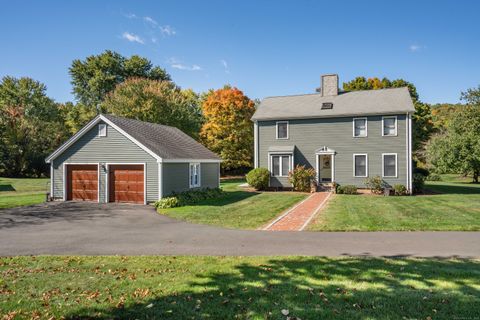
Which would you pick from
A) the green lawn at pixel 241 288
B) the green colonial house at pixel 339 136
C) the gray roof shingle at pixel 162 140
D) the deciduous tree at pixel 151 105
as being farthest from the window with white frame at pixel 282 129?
the green lawn at pixel 241 288

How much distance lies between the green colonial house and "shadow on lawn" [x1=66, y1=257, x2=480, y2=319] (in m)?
19.1

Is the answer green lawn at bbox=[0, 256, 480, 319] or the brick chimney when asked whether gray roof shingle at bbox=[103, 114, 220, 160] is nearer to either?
the brick chimney

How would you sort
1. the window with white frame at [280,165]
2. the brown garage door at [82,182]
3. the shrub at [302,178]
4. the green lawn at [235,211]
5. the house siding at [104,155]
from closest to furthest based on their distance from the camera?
the green lawn at [235,211] < the house siding at [104,155] < the brown garage door at [82,182] < the shrub at [302,178] < the window with white frame at [280,165]

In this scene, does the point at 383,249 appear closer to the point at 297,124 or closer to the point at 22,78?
the point at 297,124

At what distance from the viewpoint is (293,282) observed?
6406mm

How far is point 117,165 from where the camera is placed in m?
20.8

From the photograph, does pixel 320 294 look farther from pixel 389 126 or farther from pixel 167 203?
pixel 389 126

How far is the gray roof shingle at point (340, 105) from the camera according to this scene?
1019 inches

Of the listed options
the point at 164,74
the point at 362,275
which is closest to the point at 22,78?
the point at 164,74

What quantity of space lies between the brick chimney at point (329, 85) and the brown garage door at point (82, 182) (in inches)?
794

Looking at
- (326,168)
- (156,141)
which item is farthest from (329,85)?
(156,141)

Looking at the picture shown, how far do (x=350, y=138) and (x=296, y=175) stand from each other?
5.28 m

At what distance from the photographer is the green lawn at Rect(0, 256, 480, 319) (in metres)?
5.15

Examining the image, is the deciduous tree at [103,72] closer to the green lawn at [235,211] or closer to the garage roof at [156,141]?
the garage roof at [156,141]
